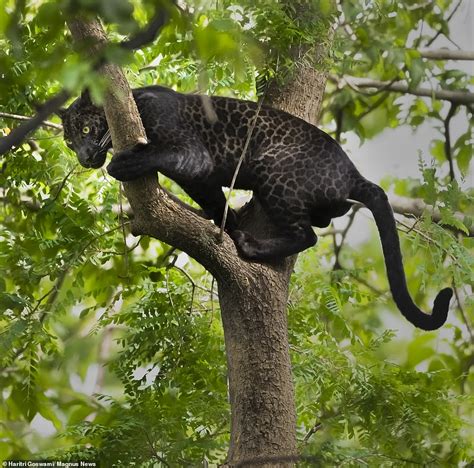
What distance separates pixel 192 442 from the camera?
2.16 metres

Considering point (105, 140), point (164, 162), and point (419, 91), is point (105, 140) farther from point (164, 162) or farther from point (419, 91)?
point (419, 91)

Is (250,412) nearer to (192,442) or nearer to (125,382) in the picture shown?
(192,442)

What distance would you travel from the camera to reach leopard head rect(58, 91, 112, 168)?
79.4 inches

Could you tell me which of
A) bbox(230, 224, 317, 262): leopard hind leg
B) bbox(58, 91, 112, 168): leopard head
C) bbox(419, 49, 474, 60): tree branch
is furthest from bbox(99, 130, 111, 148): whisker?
bbox(419, 49, 474, 60): tree branch

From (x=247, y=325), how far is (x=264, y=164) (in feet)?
1.34

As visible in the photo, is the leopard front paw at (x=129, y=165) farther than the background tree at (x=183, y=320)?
No

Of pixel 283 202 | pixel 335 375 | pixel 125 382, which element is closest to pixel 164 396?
pixel 125 382

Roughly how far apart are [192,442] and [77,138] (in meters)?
0.85

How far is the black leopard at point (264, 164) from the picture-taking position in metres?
1.98

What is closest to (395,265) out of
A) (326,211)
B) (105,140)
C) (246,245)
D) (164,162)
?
(326,211)

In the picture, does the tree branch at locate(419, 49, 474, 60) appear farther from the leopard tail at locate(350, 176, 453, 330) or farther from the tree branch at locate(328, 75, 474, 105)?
the leopard tail at locate(350, 176, 453, 330)

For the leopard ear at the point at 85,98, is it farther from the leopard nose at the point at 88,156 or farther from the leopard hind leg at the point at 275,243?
the leopard hind leg at the point at 275,243

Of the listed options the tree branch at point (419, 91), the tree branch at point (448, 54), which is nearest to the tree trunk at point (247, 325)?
the tree branch at point (419, 91)

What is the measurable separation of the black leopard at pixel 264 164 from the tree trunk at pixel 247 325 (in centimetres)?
8
